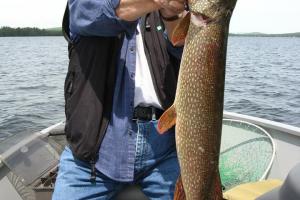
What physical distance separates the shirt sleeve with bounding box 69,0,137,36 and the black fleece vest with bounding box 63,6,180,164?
0.18m

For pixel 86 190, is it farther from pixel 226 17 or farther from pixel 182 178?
pixel 226 17

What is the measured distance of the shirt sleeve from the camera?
268 cm

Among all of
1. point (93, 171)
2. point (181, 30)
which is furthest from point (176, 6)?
point (93, 171)

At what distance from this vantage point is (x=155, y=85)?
9.67 feet

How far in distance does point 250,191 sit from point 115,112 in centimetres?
181

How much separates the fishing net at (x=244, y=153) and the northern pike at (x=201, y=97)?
2.61m

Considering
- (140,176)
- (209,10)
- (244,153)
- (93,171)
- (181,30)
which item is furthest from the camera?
(244,153)

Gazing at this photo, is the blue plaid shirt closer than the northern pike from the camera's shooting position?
No

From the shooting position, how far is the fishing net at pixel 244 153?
16.8 ft

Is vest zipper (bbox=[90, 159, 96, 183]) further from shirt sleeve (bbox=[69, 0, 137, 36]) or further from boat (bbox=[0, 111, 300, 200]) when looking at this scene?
boat (bbox=[0, 111, 300, 200])

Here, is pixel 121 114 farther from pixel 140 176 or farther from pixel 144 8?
pixel 144 8

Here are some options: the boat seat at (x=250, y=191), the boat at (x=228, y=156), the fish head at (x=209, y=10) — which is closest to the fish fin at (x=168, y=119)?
the fish head at (x=209, y=10)

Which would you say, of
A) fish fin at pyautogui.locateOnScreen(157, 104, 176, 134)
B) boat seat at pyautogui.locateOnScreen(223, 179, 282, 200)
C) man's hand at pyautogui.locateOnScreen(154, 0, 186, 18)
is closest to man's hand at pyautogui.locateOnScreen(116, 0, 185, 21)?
man's hand at pyautogui.locateOnScreen(154, 0, 186, 18)

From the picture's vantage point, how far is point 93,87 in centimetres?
292
